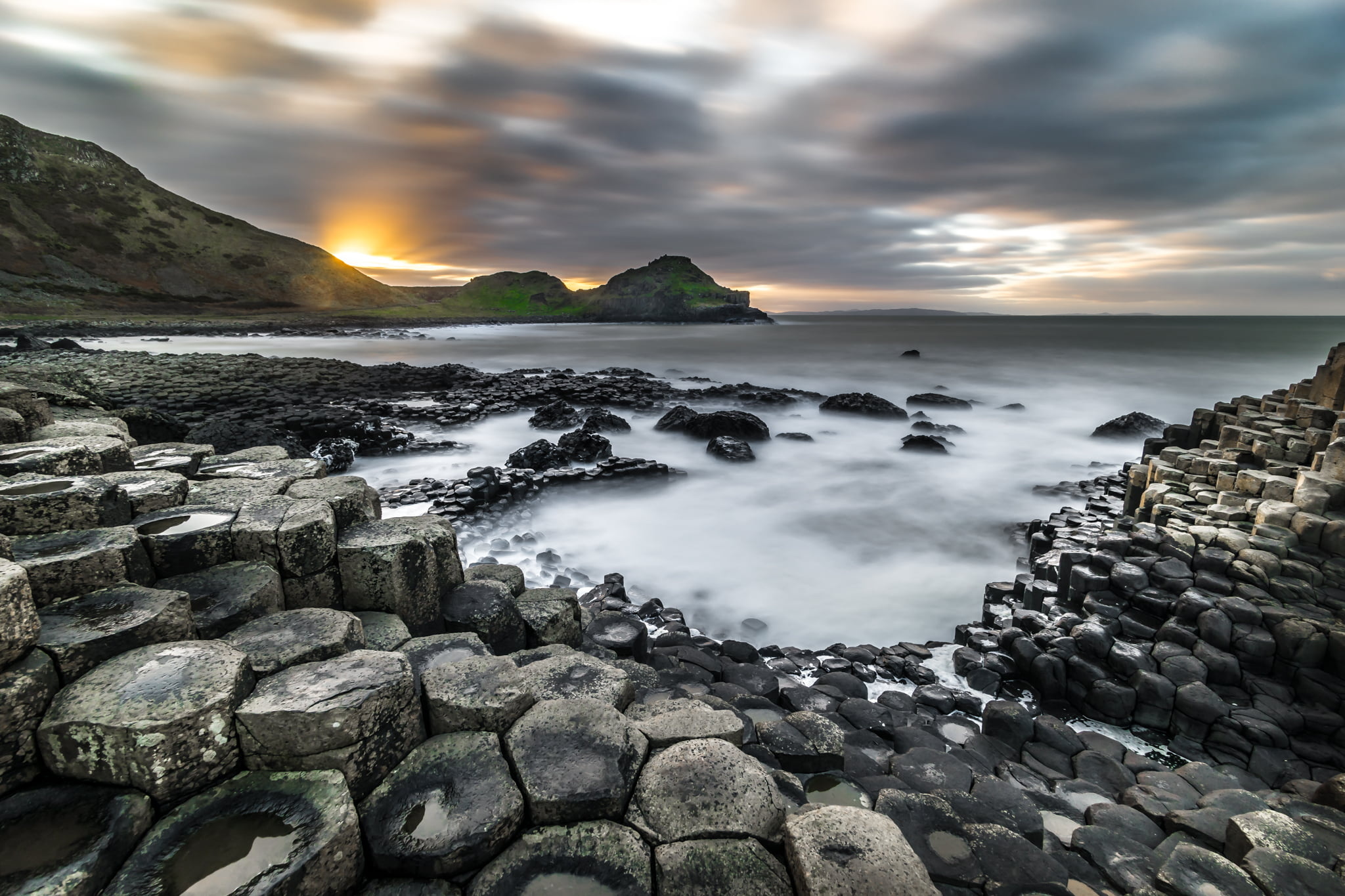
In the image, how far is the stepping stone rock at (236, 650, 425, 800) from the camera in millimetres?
2254

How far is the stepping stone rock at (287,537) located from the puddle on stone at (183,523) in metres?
0.10

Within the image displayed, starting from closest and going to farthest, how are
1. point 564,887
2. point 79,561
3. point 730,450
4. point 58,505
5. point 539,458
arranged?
point 564,887 → point 79,561 → point 58,505 → point 539,458 → point 730,450

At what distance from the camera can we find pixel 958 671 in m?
5.90

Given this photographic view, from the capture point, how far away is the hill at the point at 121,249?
80.8 metres

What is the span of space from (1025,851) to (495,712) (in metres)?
2.86

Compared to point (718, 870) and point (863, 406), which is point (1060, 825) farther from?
point (863, 406)

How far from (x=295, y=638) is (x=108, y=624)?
71 centimetres

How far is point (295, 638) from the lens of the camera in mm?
2836

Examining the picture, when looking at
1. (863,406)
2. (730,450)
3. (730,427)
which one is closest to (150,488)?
(730,450)

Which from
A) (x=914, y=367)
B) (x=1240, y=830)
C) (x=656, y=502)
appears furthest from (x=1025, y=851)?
(x=914, y=367)

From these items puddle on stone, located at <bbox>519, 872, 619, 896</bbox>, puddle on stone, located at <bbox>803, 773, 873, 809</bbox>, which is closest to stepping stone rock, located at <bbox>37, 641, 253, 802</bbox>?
puddle on stone, located at <bbox>519, 872, 619, 896</bbox>

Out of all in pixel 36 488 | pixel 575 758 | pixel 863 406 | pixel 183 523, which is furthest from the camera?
pixel 863 406

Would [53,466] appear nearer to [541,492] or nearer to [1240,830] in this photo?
[1240,830]

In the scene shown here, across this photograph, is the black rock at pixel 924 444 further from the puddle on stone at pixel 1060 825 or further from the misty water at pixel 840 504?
the puddle on stone at pixel 1060 825
